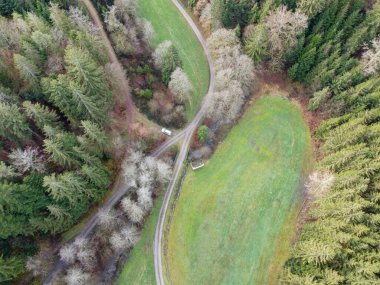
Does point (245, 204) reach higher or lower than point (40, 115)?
lower

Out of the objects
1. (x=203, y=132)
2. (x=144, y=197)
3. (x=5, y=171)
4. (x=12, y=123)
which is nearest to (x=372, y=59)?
(x=203, y=132)

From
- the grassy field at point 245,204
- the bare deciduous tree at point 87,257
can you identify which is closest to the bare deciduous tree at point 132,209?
the grassy field at point 245,204

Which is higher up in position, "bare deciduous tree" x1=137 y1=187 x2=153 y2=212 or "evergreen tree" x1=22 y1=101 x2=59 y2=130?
"evergreen tree" x1=22 y1=101 x2=59 y2=130

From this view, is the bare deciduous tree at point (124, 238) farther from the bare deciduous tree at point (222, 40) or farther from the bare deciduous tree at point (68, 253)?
the bare deciduous tree at point (222, 40)

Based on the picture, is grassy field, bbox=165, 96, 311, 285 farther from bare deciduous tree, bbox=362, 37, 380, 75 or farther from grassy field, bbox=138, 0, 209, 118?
bare deciduous tree, bbox=362, 37, 380, 75

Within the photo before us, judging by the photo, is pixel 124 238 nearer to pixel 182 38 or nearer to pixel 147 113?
pixel 147 113

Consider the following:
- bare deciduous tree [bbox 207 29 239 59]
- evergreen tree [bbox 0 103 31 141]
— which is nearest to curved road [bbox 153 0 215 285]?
bare deciduous tree [bbox 207 29 239 59]

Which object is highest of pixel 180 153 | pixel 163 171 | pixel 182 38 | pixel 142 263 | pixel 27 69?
pixel 27 69
